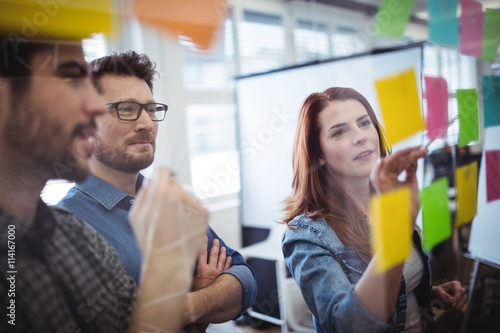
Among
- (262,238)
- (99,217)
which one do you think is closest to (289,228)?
(262,238)

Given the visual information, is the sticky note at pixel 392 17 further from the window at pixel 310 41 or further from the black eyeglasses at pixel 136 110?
the black eyeglasses at pixel 136 110

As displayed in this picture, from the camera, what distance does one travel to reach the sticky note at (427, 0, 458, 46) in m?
0.94

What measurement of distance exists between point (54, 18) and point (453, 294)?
99 cm

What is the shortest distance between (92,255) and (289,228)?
0.36m

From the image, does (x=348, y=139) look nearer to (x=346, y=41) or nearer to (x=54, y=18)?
(x=346, y=41)

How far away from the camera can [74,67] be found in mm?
545

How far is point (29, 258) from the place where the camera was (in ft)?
1.77

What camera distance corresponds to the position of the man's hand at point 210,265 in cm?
62

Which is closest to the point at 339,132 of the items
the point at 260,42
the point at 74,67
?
the point at 260,42

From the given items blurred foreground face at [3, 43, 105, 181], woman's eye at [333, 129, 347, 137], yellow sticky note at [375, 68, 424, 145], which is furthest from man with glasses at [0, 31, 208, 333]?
yellow sticky note at [375, 68, 424, 145]

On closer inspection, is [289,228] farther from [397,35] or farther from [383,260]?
[397,35]

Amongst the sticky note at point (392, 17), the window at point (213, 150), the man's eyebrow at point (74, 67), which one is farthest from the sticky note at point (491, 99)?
the man's eyebrow at point (74, 67)

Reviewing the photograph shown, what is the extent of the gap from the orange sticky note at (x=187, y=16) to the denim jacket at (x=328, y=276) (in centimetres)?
38

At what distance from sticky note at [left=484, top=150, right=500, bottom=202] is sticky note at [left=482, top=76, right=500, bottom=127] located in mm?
83
